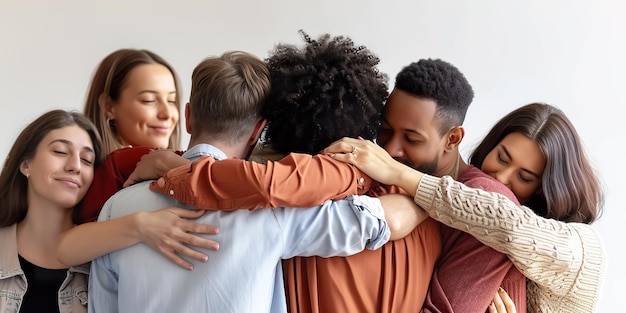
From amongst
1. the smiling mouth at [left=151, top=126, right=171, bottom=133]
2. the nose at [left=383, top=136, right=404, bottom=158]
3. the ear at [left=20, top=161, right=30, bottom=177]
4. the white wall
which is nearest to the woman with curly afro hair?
the nose at [left=383, top=136, right=404, bottom=158]

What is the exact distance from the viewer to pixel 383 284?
3.92ft

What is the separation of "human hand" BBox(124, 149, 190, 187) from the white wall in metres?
1.58

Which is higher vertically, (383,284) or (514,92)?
(514,92)

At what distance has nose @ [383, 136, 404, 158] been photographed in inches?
55.1

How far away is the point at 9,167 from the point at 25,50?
4.64ft

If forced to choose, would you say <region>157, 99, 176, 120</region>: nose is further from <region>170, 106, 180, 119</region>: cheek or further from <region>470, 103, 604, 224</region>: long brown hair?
<region>470, 103, 604, 224</region>: long brown hair

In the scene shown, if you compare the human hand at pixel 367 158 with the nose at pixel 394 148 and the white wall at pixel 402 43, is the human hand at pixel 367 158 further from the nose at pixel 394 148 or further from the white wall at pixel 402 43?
the white wall at pixel 402 43

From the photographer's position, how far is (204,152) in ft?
3.91

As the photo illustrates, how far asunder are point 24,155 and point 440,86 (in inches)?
42.5

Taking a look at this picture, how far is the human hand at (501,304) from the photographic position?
133 cm

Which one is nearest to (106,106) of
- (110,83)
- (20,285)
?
(110,83)

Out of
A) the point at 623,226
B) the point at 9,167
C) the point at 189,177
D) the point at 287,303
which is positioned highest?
the point at 189,177

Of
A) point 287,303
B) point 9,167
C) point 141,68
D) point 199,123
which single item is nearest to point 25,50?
point 141,68

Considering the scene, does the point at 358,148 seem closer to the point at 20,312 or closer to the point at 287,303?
the point at 287,303
